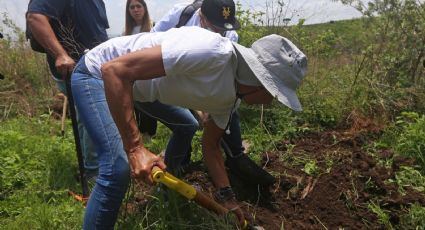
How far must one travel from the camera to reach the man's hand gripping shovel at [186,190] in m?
1.92

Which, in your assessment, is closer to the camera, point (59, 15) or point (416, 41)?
point (59, 15)

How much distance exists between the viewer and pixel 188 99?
228cm

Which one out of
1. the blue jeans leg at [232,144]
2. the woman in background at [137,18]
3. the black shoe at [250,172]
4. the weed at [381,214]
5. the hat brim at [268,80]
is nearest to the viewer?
the hat brim at [268,80]

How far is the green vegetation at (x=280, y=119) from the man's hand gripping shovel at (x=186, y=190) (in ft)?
0.22

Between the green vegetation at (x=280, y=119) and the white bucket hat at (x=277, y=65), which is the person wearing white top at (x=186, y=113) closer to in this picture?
the green vegetation at (x=280, y=119)

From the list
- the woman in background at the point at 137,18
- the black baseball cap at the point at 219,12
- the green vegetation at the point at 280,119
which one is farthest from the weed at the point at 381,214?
the woman in background at the point at 137,18

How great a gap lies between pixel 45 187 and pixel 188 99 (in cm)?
174

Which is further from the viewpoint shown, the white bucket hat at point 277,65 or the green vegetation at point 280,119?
the green vegetation at point 280,119

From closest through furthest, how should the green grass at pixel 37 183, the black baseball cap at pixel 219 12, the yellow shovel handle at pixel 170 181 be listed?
the yellow shovel handle at pixel 170 181 < the green grass at pixel 37 183 < the black baseball cap at pixel 219 12

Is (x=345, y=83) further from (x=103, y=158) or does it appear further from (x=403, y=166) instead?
(x=103, y=158)

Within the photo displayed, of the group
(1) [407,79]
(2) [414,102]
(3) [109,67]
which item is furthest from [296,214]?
(1) [407,79]

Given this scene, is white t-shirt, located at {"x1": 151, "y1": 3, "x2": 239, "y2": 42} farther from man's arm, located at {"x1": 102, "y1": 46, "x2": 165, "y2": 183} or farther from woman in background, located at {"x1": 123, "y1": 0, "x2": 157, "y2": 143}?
man's arm, located at {"x1": 102, "y1": 46, "x2": 165, "y2": 183}

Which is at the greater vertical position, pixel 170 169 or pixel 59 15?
pixel 59 15

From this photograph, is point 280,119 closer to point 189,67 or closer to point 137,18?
point 137,18
